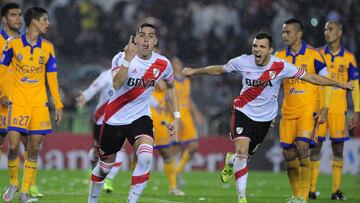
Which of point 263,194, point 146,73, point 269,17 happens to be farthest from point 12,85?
point 269,17

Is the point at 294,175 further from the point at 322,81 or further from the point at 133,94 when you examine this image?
the point at 133,94

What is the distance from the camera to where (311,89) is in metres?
12.3

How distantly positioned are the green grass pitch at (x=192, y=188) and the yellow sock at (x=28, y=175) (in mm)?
447

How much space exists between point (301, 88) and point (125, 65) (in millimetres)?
3696

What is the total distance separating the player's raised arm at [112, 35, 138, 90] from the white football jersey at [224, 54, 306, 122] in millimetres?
2230

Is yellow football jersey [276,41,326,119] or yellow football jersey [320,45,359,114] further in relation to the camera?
yellow football jersey [320,45,359,114]

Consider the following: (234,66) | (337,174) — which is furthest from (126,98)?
(337,174)

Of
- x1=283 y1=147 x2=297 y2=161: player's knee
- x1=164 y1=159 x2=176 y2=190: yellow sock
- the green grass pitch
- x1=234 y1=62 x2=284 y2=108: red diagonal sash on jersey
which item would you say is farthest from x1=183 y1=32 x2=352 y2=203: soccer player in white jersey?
x1=164 y1=159 x2=176 y2=190: yellow sock

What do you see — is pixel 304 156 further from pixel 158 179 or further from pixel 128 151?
pixel 128 151

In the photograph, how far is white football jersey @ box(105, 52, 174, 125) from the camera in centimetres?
991

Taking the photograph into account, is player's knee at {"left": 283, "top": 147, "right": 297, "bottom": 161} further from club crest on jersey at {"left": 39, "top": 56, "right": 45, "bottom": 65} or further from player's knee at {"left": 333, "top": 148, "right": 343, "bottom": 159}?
club crest on jersey at {"left": 39, "top": 56, "right": 45, "bottom": 65}

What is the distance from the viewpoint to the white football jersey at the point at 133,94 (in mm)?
9914

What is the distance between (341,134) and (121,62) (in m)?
5.41

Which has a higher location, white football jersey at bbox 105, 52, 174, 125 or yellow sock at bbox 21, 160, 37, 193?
white football jersey at bbox 105, 52, 174, 125
